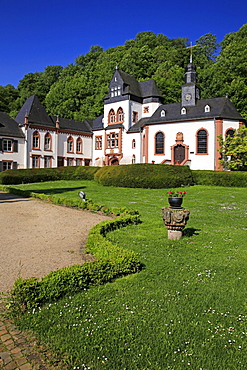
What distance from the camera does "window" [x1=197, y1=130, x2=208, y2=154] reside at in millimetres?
36281

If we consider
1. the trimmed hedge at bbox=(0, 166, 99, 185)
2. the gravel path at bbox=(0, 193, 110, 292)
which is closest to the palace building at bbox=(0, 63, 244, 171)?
the trimmed hedge at bbox=(0, 166, 99, 185)

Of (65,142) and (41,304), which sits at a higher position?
(65,142)

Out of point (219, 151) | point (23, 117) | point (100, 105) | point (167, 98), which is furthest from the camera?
point (100, 105)

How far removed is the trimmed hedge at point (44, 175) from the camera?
2973cm

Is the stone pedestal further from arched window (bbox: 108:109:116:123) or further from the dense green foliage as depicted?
arched window (bbox: 108:109:116:123)

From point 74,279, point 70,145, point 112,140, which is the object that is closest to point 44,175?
point 70,145

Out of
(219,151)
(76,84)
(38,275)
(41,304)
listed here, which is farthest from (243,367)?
(76,84)

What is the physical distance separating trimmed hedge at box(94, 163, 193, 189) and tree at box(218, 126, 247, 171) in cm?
859

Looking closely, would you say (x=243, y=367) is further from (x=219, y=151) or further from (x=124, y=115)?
(x=124, y=115)

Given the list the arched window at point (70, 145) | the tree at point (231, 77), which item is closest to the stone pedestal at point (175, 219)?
the arched window at point (70, 145)

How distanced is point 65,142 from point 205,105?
75.5 ft

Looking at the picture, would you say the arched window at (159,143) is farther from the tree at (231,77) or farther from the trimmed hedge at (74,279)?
the trimmed hedge at (74,279)

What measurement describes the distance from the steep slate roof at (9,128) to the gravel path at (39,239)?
2958cm

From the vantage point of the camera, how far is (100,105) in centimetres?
6038
